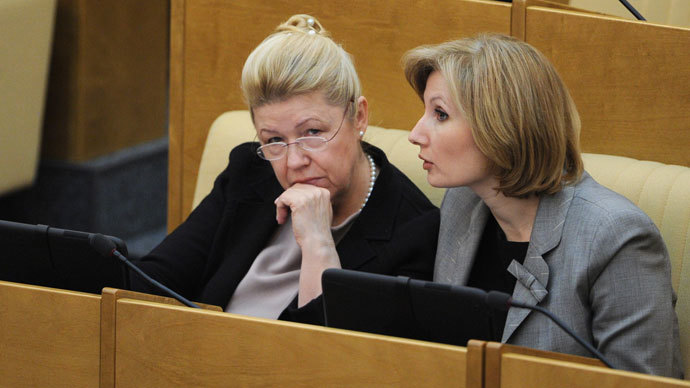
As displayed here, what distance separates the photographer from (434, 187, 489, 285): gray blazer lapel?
1.81m

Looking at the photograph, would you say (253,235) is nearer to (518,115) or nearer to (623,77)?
(518,115)

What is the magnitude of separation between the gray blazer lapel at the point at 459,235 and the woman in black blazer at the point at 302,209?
0.10 feet

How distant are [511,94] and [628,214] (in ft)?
0.89

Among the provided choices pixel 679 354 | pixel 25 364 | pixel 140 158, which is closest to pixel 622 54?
pixel 679 354

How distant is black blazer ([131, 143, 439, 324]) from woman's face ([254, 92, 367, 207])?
0.09 m

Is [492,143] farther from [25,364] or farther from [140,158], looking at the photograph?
[140,158]

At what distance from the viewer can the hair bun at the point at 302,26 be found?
202cm

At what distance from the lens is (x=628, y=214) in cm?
160

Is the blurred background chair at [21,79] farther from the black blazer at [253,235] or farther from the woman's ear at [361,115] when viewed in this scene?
the woman's ear at [361,115]

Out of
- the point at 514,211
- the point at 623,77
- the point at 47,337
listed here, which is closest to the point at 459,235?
the point at 514,211

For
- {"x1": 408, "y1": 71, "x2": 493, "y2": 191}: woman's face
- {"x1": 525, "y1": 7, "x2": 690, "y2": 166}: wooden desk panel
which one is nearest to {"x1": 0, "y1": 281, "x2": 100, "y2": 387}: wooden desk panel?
{"x1": 408, "y1": 71, "x2": 493, "y2": 191}: woman's face

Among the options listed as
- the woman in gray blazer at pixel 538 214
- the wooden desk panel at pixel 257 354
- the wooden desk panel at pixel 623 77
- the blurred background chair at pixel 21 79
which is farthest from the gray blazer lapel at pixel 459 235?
the blurred background chair at pixel 21 79

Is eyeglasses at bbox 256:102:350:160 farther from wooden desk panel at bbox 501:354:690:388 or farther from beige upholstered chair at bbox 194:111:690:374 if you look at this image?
wooden desk panel at bbox 501:354:690:388

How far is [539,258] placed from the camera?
165 centimetres
